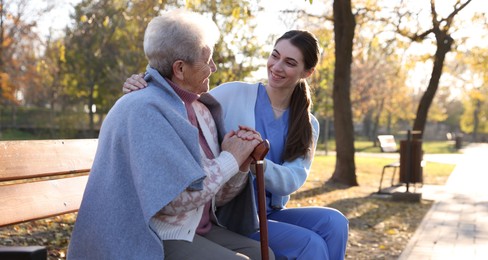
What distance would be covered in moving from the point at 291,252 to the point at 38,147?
4.14 ft

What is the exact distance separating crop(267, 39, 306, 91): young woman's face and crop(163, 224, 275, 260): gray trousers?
966 millimetres

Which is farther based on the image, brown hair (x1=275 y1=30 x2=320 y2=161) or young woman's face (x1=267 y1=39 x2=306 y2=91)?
young woman's face (x1=267 y1=39 x2=306 y2=91)

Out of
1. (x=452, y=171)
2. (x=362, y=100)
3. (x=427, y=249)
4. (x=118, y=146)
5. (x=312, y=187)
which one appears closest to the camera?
(x=118, y=146)

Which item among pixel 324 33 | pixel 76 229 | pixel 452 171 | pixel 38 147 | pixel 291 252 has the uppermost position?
pixel 324 33

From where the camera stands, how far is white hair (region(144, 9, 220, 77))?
8.20ft

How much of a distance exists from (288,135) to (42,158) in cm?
122

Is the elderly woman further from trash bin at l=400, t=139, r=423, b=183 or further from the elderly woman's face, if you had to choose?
trash bin at l=400, t=139, r=423, b=183

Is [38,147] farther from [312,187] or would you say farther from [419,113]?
[419,113]

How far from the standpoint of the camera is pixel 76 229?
2414 millimetres

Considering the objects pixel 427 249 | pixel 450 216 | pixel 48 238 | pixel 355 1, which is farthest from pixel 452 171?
pixel 48 238

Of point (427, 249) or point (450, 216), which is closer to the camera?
point (427, 249)

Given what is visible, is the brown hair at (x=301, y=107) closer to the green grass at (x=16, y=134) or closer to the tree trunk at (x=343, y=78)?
the tree trunk at (x=343, y=78)

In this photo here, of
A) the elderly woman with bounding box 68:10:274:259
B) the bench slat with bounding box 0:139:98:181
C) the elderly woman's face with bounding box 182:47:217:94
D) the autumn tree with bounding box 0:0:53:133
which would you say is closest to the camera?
the elderly woman with bounding box 68:10:274:259

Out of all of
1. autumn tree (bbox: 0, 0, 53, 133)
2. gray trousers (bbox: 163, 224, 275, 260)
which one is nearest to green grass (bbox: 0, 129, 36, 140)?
autumn tree (bbox: 0, 0, 53, 133)
